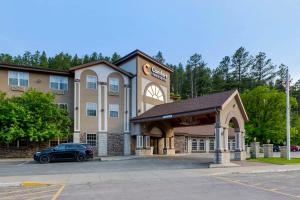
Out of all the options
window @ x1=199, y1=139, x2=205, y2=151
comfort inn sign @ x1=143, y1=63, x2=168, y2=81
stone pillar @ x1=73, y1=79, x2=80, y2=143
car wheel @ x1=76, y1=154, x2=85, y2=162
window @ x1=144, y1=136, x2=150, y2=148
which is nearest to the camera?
car wheel @ x1=76, y1=154, x2=85, y2=162

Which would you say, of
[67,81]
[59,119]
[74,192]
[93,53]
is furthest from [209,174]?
[93,53]

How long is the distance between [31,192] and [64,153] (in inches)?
670

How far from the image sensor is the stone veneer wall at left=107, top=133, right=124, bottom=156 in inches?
1506

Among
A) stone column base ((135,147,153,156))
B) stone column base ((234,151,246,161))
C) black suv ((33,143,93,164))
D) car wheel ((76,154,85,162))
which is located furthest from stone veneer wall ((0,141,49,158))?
stone column base ((234,151,246,161))

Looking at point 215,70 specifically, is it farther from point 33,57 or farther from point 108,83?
point 108,83

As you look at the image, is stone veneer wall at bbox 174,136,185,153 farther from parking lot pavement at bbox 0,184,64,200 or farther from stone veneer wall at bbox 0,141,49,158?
parking lot pavement at bbox 0,184,64,200

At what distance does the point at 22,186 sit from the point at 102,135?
75.8ft

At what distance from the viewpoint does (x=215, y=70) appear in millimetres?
90125

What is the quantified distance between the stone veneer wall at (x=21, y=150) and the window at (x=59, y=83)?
593cm

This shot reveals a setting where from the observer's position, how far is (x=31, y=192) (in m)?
13.0

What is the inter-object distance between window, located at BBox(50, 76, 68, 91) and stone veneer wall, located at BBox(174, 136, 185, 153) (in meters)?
15.7

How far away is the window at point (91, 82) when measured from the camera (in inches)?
1492

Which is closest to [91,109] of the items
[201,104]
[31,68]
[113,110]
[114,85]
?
[113,110]

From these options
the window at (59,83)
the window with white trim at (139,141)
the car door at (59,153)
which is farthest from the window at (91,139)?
the car door at (59,153)
